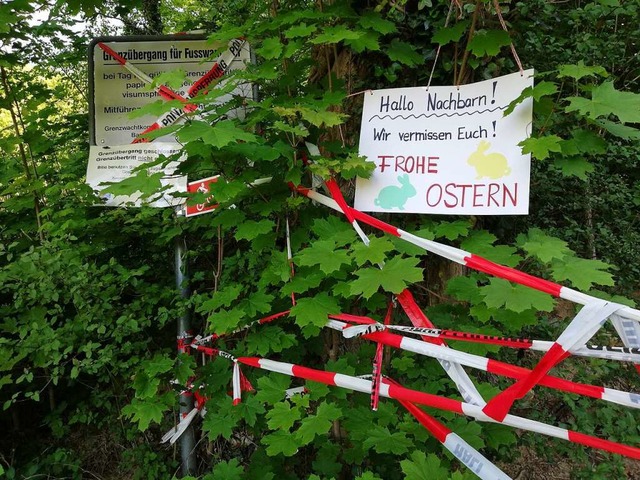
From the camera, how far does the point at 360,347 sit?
267 cm

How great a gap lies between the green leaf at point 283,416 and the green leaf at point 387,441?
0.38 meters

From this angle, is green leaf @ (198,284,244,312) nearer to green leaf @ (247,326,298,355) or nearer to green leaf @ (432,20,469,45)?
green leaf @ (247,326,298,355)

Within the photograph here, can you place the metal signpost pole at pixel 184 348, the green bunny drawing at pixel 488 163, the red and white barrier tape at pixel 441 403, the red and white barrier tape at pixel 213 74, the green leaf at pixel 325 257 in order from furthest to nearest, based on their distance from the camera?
the red and white barrier tape at pixel 213 74 → the metal signpost pole at pixel 184 348 → the green bunny drawing at pixel 488 163 → the green leaf at pixel 325 257 → the red and white barrier tape at pixel 441 403

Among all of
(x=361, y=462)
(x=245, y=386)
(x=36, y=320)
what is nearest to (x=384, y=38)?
(x=245, y=386)

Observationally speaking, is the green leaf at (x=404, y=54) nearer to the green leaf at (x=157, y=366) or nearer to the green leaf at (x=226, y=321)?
the green leaf at (x=226, y=321)

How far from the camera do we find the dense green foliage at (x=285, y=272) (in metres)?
2.02

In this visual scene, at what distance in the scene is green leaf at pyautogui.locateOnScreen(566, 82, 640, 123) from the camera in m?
1.73

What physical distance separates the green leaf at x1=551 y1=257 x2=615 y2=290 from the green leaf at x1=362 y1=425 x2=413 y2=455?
1060 mm

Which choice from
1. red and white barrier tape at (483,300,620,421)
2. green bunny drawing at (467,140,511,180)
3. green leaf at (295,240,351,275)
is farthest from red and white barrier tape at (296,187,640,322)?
green bunny drawing at (467,140,511,180)

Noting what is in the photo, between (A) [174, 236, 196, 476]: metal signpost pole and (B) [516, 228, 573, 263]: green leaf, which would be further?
(A) [174, 236, 196, 476]: metal signpost pole

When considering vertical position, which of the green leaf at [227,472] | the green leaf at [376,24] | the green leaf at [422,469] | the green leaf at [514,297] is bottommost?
the green leaf at [227,472]

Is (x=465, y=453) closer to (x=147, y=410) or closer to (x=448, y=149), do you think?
(x=448, y=149)

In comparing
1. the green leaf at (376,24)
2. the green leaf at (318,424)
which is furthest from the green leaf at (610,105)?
the green leaf at (318,424)

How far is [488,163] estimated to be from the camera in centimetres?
208
